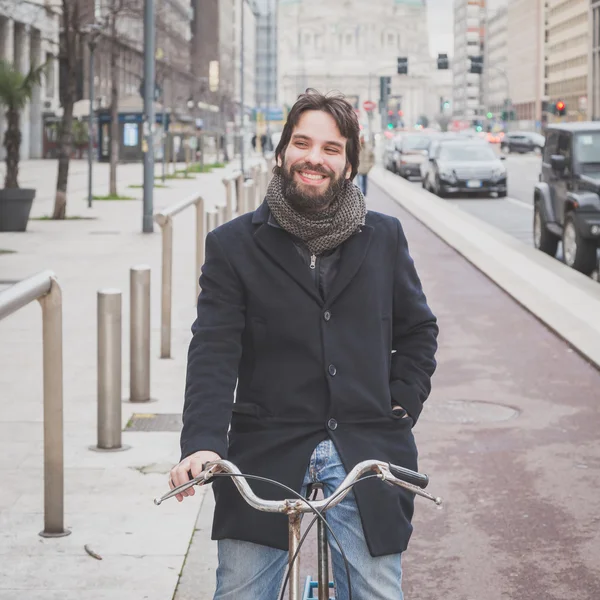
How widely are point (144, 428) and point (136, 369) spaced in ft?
2.90

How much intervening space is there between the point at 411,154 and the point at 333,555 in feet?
165

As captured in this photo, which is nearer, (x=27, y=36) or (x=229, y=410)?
(x=229, y=410)

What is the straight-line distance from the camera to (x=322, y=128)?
333cm

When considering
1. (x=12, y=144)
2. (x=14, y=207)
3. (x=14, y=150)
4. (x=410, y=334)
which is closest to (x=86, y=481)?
(x=410, y=334)

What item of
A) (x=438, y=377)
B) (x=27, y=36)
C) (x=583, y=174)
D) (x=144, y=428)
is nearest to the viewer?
(x=144, y=428)

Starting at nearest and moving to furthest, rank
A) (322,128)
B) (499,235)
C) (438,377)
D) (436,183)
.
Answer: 1. (322,128)
2. (438,377)
3. (499,235)
4. (436,183)

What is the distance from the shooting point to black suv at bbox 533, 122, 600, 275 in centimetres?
1764

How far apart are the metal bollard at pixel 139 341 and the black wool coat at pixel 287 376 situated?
5444 millimetres

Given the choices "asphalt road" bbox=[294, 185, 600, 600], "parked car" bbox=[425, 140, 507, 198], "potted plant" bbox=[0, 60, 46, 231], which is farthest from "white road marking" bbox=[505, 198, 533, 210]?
"asphalt road" bbox=[294, 185, 600, 600]

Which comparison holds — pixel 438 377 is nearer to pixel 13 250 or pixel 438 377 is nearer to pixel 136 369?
pixel 136 369

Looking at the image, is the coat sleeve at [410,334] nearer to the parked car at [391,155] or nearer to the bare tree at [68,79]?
the bare tree at [68,79]

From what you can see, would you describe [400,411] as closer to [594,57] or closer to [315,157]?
[315,157]

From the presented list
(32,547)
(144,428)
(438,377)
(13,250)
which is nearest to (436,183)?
(13,250)

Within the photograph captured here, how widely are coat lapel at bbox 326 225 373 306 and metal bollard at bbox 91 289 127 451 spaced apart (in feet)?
12.8
